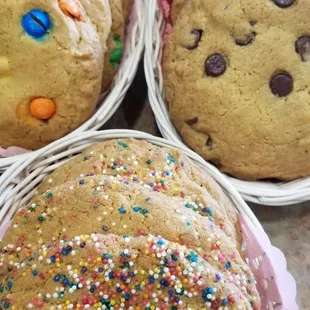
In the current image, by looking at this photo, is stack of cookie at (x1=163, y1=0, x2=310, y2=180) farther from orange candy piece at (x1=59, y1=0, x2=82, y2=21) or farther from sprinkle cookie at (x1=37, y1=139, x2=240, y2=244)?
orange candy piece at (x1=59, y1=0, x2=82, y2=21)

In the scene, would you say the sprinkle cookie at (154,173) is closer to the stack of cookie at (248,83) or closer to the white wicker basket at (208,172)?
the white wicker basket at (208,172)

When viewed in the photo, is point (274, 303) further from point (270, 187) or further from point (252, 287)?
→ point (270, 187)

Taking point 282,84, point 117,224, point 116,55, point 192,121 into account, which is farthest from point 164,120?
point 117,224

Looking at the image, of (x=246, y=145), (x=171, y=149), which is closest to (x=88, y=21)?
(x=171, y=149)

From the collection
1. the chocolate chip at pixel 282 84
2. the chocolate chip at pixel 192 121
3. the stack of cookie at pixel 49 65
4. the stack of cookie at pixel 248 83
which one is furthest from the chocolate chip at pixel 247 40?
the stack of cookie at pixel 49 65

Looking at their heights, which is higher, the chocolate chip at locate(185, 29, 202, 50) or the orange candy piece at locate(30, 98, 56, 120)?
the chocolate chip at locate(185, 29, 202, 50)

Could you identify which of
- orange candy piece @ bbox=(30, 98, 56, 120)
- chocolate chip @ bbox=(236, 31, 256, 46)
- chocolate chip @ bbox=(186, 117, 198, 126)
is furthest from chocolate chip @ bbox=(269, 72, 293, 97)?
orange candy piece @ bbox=(30, 98, 56, 120)
